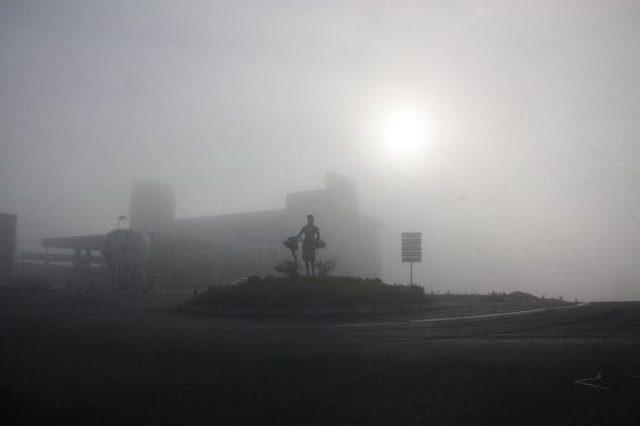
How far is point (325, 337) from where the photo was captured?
33.6 feet

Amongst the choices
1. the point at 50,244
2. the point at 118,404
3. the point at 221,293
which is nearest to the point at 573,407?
the point at 118,404

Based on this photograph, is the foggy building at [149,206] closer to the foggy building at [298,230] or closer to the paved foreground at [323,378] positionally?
the foggy building at [298,230]

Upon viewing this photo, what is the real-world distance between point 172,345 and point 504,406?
5711 millimetres

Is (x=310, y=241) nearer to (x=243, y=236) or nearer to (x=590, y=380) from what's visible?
(x=590, y=380)

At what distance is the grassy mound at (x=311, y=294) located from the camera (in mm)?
17828

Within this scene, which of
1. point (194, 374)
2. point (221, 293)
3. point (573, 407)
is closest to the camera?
point (573, 407)

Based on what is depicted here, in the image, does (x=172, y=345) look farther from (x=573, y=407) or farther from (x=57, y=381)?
(x=573, y=407)

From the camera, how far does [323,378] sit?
19.8 ft

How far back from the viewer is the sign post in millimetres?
29350

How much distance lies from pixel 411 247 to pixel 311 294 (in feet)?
40.1

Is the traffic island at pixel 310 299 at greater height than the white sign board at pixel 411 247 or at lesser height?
lesser

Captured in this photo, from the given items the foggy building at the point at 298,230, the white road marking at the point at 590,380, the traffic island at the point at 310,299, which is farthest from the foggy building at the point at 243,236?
the white road marking at the point at 590,380

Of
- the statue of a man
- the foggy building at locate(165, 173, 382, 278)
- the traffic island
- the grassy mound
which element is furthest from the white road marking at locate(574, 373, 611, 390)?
the foggy building at locate(165, 173, 382, 278)

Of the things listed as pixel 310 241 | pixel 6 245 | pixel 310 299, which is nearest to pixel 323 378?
pixel 310 299
